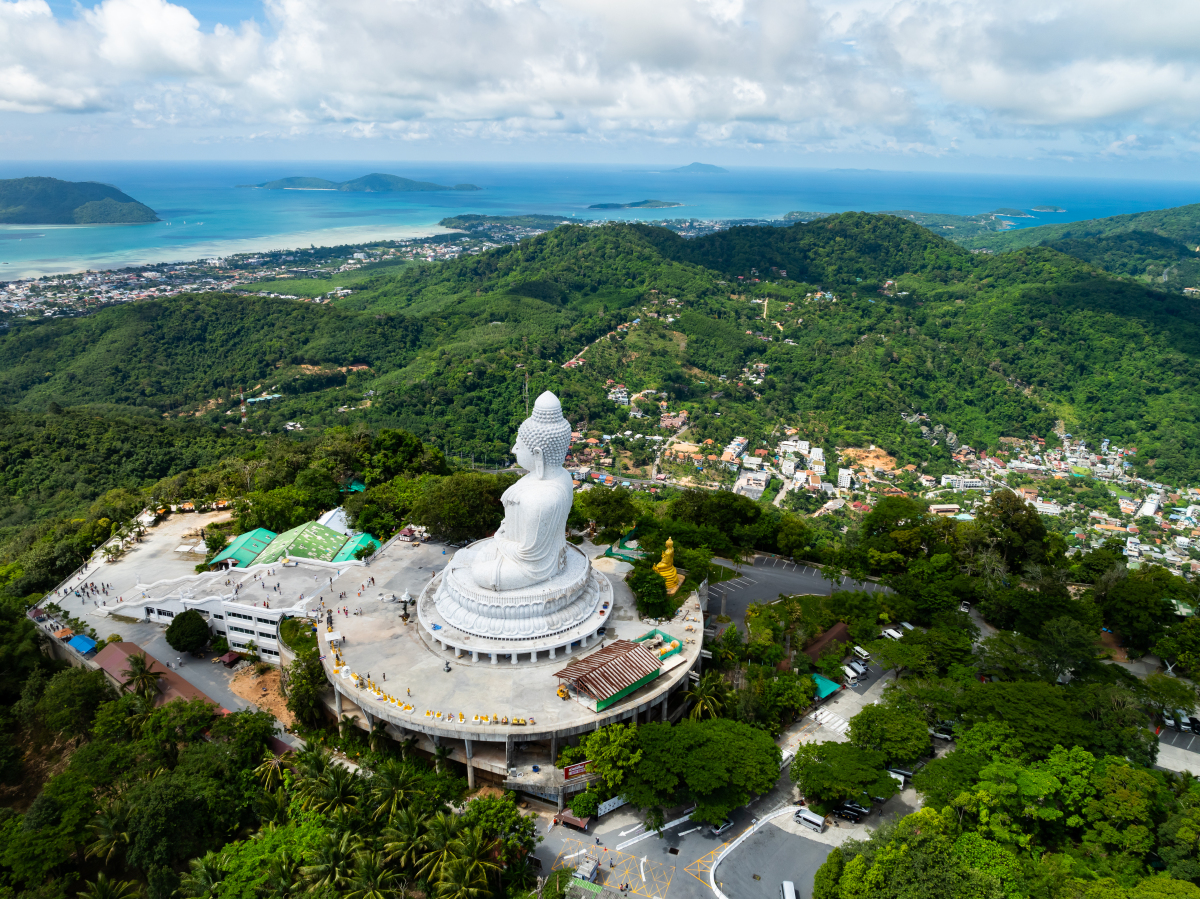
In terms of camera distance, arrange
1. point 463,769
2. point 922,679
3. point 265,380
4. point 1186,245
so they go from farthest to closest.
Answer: point 1186,245, point 265,380, point 922,679, point 463,769

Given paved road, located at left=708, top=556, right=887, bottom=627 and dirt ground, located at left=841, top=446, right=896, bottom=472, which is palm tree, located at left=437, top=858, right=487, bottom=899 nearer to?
paved road, located at left=708, top=556, right=887, bottom=627

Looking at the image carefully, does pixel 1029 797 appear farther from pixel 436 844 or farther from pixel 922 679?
pixel 436 844

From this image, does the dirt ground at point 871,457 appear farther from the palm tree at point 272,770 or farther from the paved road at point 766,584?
the palm tree at point 272,770

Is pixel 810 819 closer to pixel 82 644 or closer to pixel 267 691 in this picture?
pixel 267 691

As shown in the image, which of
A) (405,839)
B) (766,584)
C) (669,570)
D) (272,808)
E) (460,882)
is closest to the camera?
(460,882)

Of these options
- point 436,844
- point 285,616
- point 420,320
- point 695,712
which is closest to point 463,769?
point 436,844

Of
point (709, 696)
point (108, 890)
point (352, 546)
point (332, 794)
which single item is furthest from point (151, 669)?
point (709, 696)

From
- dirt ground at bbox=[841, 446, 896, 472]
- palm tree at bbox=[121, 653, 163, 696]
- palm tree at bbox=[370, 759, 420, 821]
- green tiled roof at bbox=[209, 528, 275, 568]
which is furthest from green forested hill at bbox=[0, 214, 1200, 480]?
palm tree at bbox=[370, 759, 420, 821]

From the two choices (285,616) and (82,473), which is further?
(82,473)
